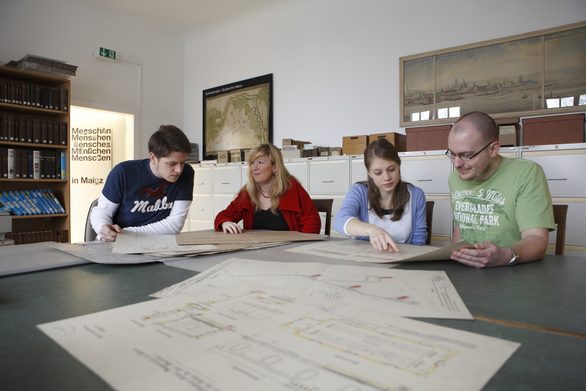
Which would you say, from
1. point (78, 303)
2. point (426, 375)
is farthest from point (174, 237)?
point (426, 375)

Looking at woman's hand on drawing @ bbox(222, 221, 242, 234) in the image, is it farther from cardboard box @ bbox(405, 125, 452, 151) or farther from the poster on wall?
the poster on wall

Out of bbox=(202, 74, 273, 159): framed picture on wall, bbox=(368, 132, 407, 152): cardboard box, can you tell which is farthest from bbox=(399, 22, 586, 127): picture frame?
bbox=(202, 74, 273, 159): framed picture on wall

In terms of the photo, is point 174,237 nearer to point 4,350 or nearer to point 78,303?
point 78,303

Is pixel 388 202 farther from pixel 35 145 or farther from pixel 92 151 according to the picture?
pixel 92 151

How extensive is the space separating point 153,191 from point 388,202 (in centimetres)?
118

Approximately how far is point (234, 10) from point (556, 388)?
5255 mm

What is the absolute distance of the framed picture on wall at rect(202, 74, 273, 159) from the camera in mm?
4809

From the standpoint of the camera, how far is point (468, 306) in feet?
2.07

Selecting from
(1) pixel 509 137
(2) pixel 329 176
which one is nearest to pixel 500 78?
(1) pixel 509 137

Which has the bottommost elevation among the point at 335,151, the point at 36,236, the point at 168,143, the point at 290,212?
the point at 36,236

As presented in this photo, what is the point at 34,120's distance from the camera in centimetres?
373

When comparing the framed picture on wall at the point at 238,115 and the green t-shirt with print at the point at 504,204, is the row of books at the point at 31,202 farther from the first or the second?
the green t-shirt with print at the point at 504,204

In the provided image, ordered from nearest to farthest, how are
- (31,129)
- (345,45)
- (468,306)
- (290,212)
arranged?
(468,306)
(290,212)
(31,129)
(345,45)

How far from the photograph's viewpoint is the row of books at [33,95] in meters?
3.57
